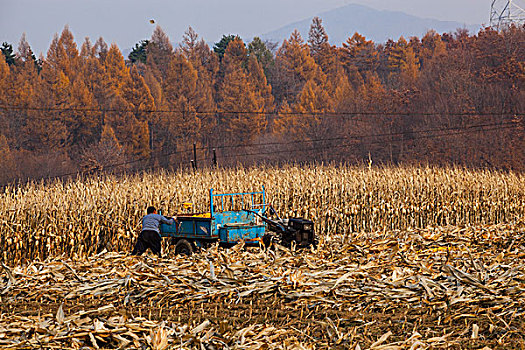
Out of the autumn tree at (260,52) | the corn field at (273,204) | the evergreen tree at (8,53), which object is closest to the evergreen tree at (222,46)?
the autumn tree at (260,52)

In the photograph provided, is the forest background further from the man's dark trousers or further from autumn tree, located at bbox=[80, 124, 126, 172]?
the man's dark trousers

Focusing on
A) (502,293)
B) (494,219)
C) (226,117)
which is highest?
(226,117)

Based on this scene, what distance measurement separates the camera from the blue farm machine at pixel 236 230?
12.4 meters

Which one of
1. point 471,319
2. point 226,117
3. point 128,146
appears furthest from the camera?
point 226,117

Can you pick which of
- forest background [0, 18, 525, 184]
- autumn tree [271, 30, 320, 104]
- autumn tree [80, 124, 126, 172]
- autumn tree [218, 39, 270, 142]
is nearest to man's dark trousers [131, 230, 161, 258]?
forest background [0, 18, 525, 184]

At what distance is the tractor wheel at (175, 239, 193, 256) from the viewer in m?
13.0

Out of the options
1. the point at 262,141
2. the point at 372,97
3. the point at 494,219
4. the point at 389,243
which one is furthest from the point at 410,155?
the point at 389,243

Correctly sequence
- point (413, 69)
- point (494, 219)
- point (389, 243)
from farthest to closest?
point (413, 69) < point (494, 219) < point (389, 243)

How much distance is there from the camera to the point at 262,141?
60.5 meters

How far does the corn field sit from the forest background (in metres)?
24.0

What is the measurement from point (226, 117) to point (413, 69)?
2177 centimetres

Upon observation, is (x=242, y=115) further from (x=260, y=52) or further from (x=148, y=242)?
(x=148, y=242)

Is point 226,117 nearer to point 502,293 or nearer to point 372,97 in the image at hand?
point 372,97

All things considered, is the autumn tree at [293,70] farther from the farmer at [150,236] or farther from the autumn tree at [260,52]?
the farmer at [150,236]
